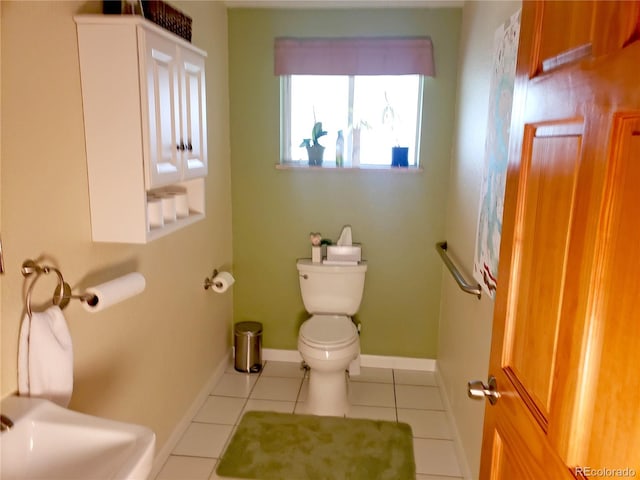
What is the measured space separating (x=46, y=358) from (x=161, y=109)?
0.90m

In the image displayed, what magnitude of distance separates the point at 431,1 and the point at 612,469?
2.63m

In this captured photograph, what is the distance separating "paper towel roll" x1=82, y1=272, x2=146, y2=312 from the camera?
1503 mm

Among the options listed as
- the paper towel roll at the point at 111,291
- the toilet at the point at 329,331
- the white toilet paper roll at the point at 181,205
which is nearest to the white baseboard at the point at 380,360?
the toilet at the point at 329,331

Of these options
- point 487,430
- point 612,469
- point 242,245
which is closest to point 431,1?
point 242,245

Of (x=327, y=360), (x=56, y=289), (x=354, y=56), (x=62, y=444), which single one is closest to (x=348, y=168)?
(x=354, y=56)

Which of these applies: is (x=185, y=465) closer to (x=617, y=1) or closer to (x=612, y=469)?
(x=612, y=469)

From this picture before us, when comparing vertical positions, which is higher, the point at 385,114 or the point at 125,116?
the point at 385,114

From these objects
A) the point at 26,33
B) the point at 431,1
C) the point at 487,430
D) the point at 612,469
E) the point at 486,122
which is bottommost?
the point at 487,430

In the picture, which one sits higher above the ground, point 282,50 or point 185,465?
point 282,50

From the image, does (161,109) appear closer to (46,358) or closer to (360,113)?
(46,358)

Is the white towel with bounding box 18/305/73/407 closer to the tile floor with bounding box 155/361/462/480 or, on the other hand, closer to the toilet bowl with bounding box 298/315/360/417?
the tile floor with bounding box 155/361/462/480

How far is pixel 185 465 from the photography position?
2.27 m

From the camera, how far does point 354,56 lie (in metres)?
2.89

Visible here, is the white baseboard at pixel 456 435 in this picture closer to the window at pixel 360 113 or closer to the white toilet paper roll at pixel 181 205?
the window at pixel 360 113
